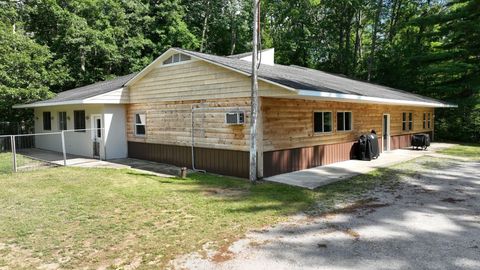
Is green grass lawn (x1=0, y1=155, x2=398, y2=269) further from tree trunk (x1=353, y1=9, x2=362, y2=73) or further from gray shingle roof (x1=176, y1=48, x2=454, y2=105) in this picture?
tree trunk (x1=353, y1=9, x2=362, y2=73)

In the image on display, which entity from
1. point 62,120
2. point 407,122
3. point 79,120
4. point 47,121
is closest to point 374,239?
point 79,120

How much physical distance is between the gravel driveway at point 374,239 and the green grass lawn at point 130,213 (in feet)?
1.57

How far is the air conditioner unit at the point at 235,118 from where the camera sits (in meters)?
10.1

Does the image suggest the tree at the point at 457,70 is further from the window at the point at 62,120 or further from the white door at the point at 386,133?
the window at the point at 62,120

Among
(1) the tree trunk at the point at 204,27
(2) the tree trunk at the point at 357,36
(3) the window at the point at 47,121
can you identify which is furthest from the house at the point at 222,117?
(1) the tree trunk at the point at 204,27

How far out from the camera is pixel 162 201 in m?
7.42

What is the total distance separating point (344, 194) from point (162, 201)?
4.31 meters

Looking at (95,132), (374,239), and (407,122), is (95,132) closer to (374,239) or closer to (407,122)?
(374,239)

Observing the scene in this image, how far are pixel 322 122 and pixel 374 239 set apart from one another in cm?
730

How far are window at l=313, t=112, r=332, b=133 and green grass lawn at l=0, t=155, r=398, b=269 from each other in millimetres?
2491

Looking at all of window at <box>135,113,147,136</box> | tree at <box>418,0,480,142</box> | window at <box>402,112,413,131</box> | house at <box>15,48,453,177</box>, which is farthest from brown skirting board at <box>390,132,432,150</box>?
window at <box>135,113,147,136</box>

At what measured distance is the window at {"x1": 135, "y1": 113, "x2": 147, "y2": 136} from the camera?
46.4 ft

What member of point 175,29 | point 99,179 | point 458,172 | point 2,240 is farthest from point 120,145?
point 175,29

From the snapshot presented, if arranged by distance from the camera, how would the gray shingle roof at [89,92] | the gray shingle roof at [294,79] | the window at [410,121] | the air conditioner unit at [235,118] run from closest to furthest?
the gray shingle roof at [294,79]
the air conditioner unit at [235,118]
the gray shingle roof at [89,92]
the window at [410,121]
